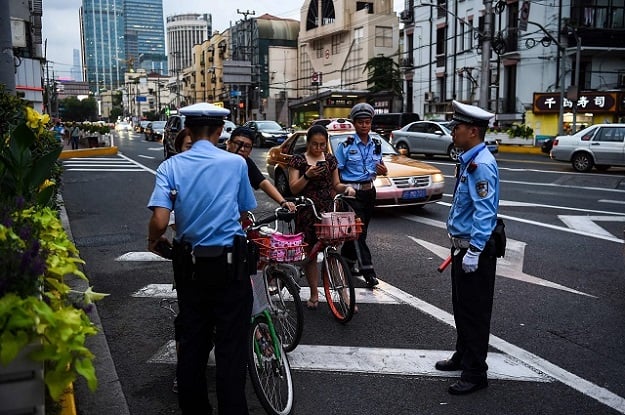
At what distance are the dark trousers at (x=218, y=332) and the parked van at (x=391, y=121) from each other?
3007 centimetres

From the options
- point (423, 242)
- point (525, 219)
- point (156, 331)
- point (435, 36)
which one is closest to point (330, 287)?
point (156, 331)

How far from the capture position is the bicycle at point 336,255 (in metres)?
5.29

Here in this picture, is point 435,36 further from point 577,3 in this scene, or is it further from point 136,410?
point 136,410

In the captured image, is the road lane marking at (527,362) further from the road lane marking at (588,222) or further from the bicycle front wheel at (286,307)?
the road lane marking at (588,222)

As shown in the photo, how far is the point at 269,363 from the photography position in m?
3.92

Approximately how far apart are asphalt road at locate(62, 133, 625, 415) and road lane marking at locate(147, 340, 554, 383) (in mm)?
15

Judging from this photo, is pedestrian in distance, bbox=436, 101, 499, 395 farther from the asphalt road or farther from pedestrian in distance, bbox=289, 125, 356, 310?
pedestrian in distance, bbox=289, 125, 356, 310

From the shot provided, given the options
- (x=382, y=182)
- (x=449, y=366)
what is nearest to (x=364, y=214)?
(x=449, y=366)

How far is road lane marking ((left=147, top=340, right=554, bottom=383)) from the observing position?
4559 millimetres

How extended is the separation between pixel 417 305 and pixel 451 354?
126cm

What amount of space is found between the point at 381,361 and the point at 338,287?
38.4 inches

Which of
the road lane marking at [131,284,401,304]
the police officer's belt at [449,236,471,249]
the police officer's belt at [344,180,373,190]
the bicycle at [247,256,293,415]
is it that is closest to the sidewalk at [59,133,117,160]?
the road lane marking at [131,284,401,304]

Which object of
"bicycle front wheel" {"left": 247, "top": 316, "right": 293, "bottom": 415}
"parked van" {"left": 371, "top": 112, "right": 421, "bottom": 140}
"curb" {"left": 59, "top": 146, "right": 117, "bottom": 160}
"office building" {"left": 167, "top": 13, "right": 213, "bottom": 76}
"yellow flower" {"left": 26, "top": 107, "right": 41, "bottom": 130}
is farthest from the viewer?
"office building" {"left": 167, "top": 13, "right": 213, "bottom": 76}

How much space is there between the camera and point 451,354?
4934 millimetres
